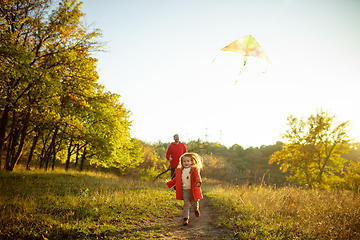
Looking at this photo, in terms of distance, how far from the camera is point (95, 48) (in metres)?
12.8

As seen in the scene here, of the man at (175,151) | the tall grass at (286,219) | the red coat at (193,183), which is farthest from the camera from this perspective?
the man at (175,151)

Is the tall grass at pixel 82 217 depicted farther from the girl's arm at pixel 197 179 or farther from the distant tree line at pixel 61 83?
the distant tree line at pixel 61 83

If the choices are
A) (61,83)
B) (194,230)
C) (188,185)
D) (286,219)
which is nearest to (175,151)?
(188,185)

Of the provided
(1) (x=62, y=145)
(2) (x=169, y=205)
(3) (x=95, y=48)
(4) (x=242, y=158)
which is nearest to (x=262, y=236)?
(2) (x=169, y=205)

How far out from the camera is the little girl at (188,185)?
201 inches

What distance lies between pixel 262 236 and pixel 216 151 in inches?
2154

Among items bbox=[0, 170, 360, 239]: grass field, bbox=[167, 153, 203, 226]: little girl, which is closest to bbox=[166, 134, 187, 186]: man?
bbox=[0, 170, 360, 239]: grass field

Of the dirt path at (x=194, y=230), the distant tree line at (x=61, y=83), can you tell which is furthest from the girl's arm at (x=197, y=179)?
the distant tree line at (x=61, y=83)

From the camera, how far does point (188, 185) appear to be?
17.2 ft

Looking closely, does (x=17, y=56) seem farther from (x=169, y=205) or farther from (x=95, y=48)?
(x=169, y=205)

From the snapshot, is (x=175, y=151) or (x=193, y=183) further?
(x=175, y=151)

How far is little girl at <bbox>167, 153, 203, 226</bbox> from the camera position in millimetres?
5111

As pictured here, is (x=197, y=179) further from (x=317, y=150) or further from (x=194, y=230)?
Result: (x=317, y=150)

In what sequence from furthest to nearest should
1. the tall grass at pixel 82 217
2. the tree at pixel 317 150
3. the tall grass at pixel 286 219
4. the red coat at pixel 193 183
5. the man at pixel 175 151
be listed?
the tree at pixel 317 150
the man at pixel 175 151
the red coat at pixel 193 183
the tall grass at pixel 286 219
the tall grass at pixel 82 217
